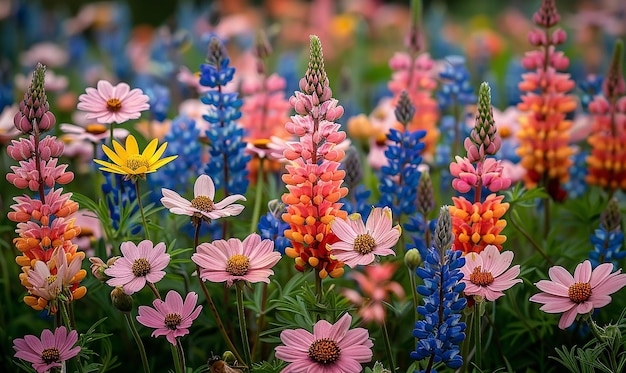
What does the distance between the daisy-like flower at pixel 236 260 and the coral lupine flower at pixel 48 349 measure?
0.99 feet

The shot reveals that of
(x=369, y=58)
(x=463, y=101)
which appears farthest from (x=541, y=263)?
(x=369, y=58)

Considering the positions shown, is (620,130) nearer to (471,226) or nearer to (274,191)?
(471,226)

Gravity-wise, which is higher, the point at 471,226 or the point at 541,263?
the point at 471,226

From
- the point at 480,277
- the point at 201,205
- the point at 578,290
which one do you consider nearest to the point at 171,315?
the point at 201,205

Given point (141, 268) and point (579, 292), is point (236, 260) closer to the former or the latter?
point (141, 268)

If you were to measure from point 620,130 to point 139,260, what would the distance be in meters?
1.50

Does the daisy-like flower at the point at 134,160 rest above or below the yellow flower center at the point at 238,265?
above

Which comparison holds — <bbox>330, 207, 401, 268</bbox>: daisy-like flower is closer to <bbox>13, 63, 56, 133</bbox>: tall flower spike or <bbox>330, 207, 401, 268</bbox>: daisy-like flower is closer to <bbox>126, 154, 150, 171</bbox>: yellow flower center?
<bbox>126, 154, 150, 171</bbox>: yellow flower center

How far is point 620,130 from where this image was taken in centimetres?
210

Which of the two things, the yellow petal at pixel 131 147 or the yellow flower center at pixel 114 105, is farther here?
the yellow flower center at pixel 114 105

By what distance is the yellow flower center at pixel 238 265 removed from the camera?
1406 millimetres

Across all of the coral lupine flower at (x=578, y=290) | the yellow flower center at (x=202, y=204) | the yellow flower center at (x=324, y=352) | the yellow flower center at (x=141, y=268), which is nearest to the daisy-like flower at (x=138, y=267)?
A: the yellow flower center at (x=141, y=268)

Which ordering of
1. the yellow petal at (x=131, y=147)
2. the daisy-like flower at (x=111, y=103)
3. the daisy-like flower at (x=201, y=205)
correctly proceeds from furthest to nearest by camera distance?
the daisy-like flower at (x=111, y=103) < the yellow petal at (x=131, y=147) < the daisy-like flower at (x=201, y=205)

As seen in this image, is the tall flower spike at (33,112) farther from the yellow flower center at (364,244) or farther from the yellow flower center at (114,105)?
the yellow flower center at (364,244)
